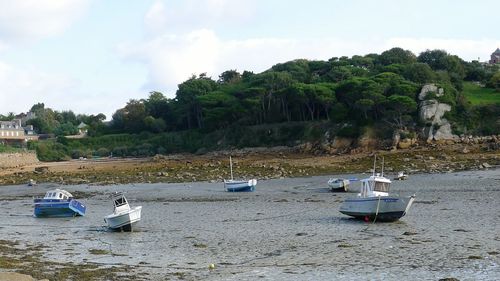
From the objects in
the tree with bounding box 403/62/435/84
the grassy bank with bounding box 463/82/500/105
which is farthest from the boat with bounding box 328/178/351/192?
the tree with bounding box 403/62/435/84

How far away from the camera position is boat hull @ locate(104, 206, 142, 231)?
30312mm

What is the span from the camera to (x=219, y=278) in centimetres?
1891

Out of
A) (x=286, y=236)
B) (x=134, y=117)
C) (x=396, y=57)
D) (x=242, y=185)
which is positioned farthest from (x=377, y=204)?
(x=134, y=117)

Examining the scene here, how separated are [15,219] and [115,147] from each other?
263 feet

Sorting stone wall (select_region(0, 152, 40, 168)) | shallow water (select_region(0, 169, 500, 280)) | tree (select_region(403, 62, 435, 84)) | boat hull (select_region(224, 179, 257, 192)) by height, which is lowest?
shallow water (select_region(0, 169, 500, 280))

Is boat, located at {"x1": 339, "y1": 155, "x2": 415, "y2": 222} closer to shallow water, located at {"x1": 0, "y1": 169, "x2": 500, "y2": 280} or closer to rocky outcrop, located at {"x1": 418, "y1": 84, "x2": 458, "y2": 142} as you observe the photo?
shallow water, located at {"x1": 0, "y1": 169, "x2": 500, "y2": 280}

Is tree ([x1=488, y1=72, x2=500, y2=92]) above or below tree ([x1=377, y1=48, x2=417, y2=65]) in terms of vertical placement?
below

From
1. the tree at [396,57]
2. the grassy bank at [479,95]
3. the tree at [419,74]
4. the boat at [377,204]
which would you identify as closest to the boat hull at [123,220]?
the boat at [377,204]

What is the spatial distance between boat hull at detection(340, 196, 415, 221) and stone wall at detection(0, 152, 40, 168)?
244 feet

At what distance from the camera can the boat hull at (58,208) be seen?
38.5 metres

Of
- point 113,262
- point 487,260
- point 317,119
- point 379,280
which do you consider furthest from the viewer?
point 317,119

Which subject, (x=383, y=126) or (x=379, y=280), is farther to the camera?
(x=383, y=126)

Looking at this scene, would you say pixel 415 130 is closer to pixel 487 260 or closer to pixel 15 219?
pixel 15 219

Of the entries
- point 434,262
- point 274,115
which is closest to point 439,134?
point 274,115
